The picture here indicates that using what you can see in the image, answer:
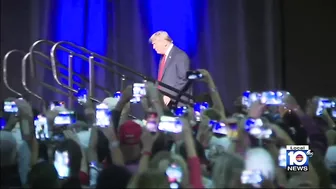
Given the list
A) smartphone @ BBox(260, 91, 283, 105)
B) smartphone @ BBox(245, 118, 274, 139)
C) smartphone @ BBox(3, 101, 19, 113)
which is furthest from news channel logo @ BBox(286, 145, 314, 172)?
smartphone @ BBox(3, 101, 19, 113)

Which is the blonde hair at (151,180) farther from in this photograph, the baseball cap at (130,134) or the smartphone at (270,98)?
the smartphone at (270,98)

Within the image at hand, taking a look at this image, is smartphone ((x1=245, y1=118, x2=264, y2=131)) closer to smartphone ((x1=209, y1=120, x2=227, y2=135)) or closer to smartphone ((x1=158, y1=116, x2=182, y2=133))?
smartphone ((x1=158, y1=116, x2=182, y2=133))

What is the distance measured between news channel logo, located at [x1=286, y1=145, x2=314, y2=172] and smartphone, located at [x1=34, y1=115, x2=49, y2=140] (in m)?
1.58

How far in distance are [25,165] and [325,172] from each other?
176cm

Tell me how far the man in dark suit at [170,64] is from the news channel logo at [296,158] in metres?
3.27

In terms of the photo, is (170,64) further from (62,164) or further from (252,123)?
(252,123)

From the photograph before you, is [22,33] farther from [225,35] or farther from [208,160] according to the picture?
[208,160]

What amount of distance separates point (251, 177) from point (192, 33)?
17.1 feet

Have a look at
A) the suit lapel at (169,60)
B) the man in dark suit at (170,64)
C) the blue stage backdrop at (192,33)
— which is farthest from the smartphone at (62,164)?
the blue stage backdrop at (192,33)

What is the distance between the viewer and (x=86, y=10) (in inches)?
315

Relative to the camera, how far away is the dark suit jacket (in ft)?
22.3

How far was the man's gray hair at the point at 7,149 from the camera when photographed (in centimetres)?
373

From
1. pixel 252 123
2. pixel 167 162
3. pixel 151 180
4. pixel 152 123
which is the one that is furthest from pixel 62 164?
pixel 252 123

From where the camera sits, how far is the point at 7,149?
3.74 meters
